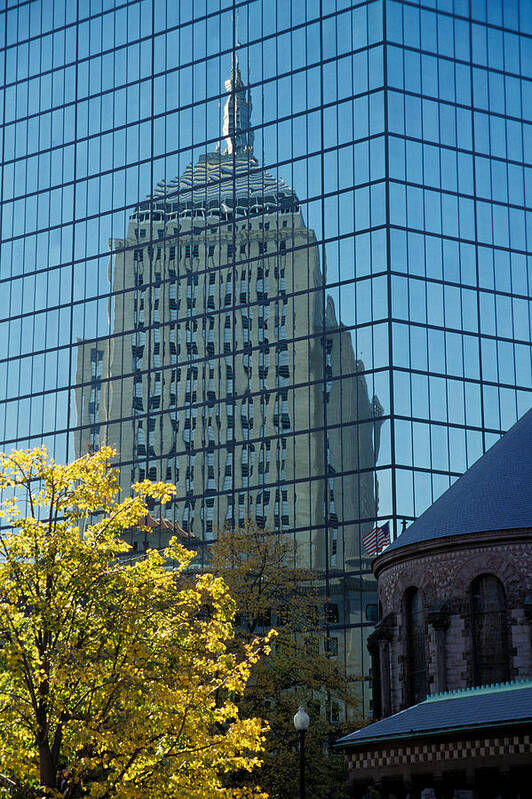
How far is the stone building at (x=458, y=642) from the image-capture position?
39312 mm

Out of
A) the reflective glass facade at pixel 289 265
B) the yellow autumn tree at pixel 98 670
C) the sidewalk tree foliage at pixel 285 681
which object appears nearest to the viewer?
the yellow autumn tree at pixel 98 670

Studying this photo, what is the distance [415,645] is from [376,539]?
3312cm

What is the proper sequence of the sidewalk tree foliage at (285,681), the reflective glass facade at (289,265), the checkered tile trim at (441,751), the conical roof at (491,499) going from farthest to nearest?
the reflective glass facade at (289,265)
the sidewalk tree foliage at (285,681)
the conical roof at (491,499)
the checkered tile trim at (441,751)

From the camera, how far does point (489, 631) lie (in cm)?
4925

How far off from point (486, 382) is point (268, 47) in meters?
29.6

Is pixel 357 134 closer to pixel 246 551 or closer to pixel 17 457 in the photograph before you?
pixel 246 551

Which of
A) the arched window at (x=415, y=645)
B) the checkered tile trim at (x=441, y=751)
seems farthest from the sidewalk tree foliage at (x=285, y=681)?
the checkered tile trim at (x=441, y=751)

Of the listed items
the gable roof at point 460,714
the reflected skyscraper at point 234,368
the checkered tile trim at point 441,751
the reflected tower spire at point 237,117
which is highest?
the reflected tower spire at point 237,117

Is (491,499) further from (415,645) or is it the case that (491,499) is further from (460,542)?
(415,645)

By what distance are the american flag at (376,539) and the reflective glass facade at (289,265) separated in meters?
0.59

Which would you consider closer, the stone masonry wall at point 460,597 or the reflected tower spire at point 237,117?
the stone masonry wall at point 460,597

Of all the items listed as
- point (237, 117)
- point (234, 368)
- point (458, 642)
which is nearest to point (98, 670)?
point (458, 642)

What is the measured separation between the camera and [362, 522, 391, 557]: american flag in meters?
85.2

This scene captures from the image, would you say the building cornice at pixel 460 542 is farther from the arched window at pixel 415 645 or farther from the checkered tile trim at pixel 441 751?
the checkered tile trim at pixel 441 751
